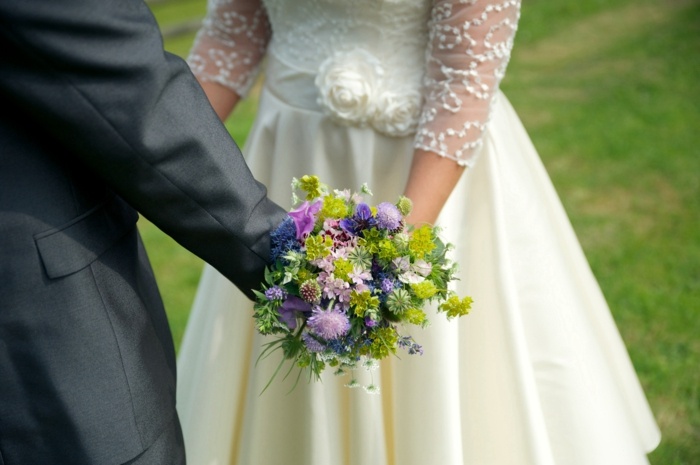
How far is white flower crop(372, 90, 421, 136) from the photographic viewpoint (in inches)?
80.3

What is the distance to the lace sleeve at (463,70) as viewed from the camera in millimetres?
1851

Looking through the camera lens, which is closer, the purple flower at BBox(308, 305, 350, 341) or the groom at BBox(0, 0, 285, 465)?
the groom at BBox(0, 0, 285, 465)

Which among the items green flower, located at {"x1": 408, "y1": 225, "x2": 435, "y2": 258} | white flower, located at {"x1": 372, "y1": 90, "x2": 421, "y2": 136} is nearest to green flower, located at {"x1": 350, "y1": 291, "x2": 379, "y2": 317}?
green flower, located at {"x1": 408, "y1": 225, "x2": 435, "y2": 258}

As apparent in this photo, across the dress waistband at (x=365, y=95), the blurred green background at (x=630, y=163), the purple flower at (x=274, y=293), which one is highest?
the blurred green background at (x=630, y=163)

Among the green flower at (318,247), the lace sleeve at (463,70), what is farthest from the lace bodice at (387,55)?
the green flower at (318,247)

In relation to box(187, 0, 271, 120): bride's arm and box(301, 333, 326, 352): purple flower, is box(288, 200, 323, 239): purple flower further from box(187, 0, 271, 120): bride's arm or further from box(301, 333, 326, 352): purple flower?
box(187, 0, 271, 120): bride's arm

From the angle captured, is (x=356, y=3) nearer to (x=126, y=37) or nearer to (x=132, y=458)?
(x=126, y=37)

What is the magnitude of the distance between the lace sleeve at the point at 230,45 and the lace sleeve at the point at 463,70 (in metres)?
0.56

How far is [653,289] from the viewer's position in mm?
3883

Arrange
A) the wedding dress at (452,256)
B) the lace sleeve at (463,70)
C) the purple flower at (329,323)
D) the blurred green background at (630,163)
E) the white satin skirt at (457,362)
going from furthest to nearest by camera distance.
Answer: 1. the blurred green background at (630,163)
2. the white satin skirt at (457,362)
3. the wedding dress at (452,256)
4. the lace sleeve at (463,70)
5. the purple flower at (329,323)

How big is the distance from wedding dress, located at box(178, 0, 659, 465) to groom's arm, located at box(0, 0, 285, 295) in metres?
0.57

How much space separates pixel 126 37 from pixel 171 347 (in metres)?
0.73

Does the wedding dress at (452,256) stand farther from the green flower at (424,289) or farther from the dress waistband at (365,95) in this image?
the green flower at (424,289)

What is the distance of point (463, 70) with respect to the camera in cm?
188
